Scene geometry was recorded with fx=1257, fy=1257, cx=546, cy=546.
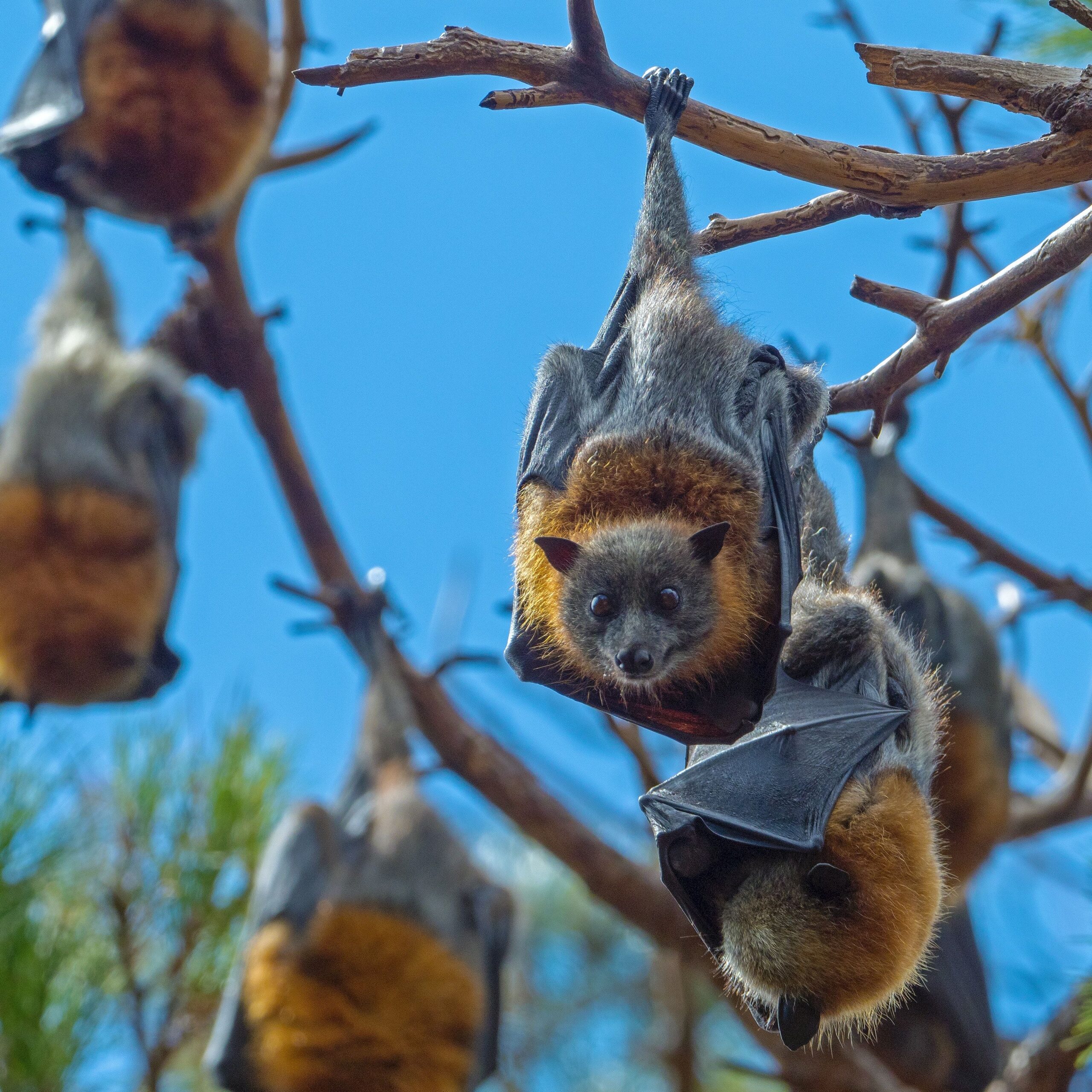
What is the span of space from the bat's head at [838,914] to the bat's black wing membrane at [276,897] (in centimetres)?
419

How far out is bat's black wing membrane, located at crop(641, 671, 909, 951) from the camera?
11.2ft

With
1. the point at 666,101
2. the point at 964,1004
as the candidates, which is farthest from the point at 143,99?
the point at 964,1004

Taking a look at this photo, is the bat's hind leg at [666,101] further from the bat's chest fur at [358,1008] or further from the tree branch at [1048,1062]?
the bat's chest fur at [358,1008]

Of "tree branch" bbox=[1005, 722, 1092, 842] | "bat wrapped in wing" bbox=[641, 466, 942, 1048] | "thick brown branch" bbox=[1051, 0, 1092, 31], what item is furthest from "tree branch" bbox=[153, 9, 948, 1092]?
"thick brown branch" bbox=[1051, 0, 1092, 31]

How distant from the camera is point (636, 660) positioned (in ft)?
9.87

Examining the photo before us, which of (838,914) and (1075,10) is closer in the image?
(1075,10)

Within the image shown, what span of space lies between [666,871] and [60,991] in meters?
4.21

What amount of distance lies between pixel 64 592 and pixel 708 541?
19.9ft

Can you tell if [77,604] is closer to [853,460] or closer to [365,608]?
[365,608]

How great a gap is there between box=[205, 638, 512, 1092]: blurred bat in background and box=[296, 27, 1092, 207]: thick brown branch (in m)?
4.95

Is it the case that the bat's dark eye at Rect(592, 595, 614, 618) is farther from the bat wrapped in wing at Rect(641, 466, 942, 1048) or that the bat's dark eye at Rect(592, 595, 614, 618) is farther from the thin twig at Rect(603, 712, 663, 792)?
the thin twig at Rect(603, 712, 663, 792)

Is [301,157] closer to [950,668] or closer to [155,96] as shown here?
[155,96]

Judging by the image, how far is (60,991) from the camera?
20.9 feet

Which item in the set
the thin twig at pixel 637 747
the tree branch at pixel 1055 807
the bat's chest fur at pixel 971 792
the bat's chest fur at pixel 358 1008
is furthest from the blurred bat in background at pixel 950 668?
the bat's chest fur at pixel 358 1008
